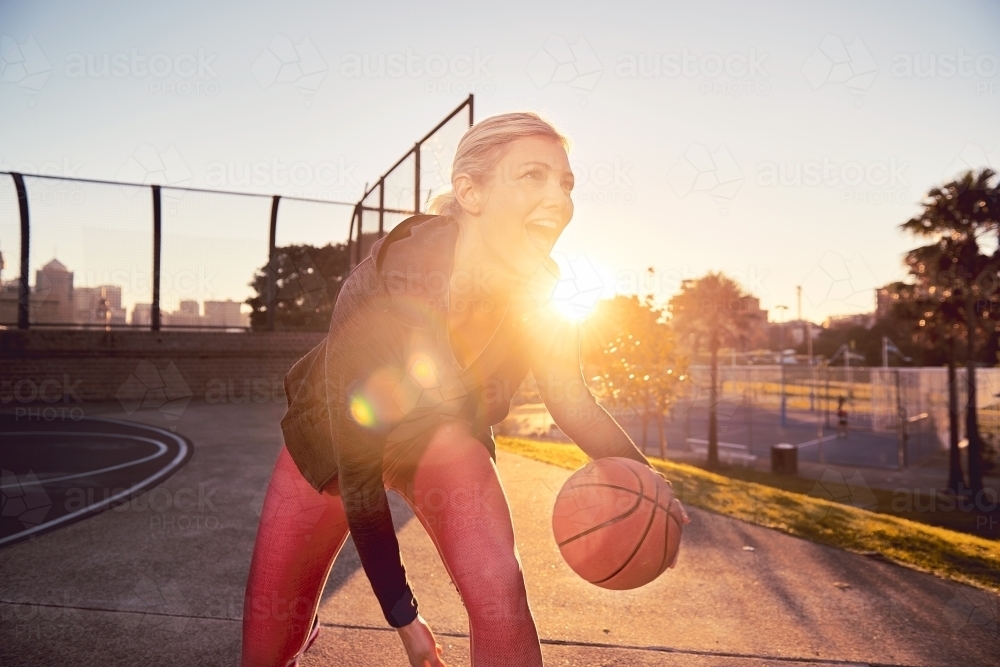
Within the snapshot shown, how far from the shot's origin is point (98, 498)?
6477 millimetres

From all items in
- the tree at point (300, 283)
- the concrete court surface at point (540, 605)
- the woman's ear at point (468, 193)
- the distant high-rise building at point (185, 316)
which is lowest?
the concrete court surface at point (540, 605)

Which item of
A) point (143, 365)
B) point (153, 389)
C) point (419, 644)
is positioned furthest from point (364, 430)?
point (153, 389)

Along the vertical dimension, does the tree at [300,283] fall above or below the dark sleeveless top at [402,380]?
above

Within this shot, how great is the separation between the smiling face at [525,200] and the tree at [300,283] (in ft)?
46.8

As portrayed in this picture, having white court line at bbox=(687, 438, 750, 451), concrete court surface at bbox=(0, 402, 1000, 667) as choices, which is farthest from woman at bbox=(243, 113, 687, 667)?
white court line at bbox=(687, 438, 750, 451)

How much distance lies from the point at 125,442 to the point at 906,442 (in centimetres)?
3042

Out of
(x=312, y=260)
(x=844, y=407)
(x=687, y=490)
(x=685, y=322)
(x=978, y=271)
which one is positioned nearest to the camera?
(x=687, y=490)

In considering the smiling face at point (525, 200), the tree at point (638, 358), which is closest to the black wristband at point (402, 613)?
the smiling face at point (525, 200)

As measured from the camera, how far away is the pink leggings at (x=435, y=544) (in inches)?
66.5

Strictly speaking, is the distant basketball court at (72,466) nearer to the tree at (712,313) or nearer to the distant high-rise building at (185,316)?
the distant high-rise building at (185,316)

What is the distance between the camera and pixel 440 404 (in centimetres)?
200

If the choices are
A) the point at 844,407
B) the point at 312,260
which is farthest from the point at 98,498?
the point at 844,407

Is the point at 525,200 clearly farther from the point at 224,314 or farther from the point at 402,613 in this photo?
the point at 224,314

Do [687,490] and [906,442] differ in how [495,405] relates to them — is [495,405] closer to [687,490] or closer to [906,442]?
[687,490]
